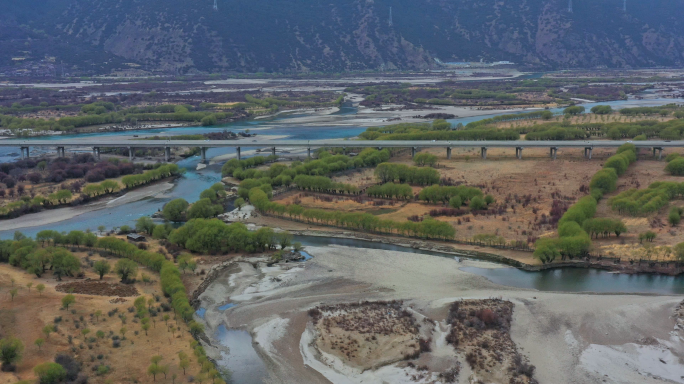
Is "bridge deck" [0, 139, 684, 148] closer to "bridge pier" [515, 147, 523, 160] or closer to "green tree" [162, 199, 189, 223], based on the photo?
"bridge pier" [515, 147, 523, 160]

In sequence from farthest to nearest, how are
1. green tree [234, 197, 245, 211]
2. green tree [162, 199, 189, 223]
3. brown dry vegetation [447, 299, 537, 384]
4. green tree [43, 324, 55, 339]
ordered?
green tree [234, 197, 245, 211], green tree [162, 199, 189, 223], green tree [43, 324, 55, 339], brown dry vegetation [447, 299, 537, 384]

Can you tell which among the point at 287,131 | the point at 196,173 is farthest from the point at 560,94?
the point at 196,173

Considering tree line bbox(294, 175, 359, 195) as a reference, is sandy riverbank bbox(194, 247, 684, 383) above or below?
below

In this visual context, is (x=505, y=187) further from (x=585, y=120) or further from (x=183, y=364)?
(x=585, y=120)

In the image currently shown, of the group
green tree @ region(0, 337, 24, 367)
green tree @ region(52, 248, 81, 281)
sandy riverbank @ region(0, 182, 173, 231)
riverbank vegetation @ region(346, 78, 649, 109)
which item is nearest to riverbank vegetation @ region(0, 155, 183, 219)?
sandy riverbank @ region(0, 182, 173, 231)

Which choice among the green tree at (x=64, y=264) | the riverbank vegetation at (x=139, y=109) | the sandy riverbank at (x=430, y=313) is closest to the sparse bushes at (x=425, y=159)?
the sandy riverbank at (x=430, y=313)

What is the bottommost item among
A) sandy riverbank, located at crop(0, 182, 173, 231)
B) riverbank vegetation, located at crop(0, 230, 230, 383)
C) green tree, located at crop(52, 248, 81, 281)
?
sandy riverbank, located at crop(0, 182, 173, 231)

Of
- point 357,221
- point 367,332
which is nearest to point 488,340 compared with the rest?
point 367,332
